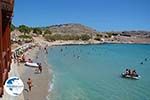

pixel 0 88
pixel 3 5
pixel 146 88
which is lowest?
pixel 146 88

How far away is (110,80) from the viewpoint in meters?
37.8

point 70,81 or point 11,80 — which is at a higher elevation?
point 11,80

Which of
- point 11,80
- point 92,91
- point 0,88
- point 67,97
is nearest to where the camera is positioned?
point 11,80

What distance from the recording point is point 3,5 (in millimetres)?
14422

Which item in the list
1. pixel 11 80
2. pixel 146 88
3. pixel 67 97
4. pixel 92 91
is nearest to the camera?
pixel 11 80

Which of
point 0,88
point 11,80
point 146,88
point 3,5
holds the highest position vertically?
point 3,5

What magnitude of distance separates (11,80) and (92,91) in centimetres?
2041

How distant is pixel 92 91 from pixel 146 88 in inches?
250

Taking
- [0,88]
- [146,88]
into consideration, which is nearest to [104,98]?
[146,88]

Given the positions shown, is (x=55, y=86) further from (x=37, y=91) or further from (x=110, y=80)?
(x=110, y=80)

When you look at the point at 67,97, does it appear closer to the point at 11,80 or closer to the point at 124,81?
the point at 124,81

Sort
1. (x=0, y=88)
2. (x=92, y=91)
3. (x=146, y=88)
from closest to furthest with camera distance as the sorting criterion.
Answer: (x=0, y=88) < (x=92, y=91) < (x=146, y=88)

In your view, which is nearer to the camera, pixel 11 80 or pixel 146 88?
pixel 11 80

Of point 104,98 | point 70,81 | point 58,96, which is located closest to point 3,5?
point 58,96
